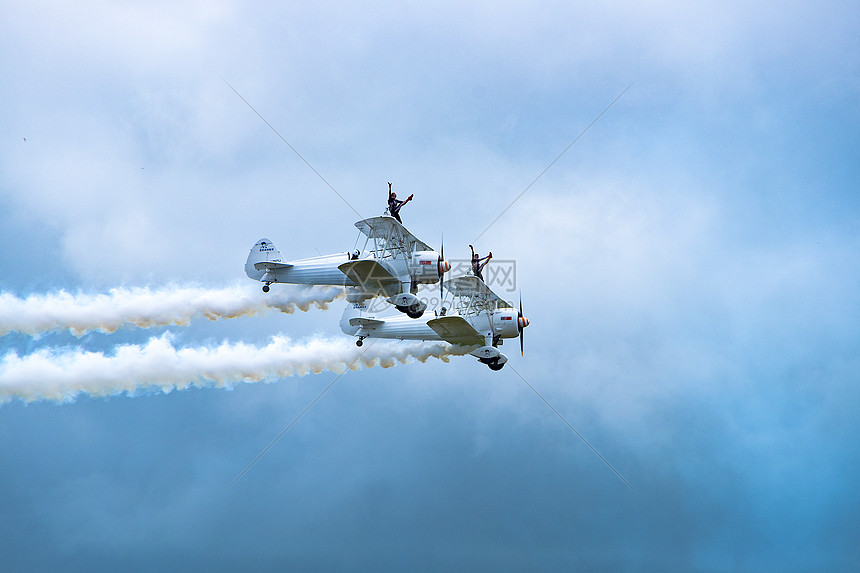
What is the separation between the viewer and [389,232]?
176 feet

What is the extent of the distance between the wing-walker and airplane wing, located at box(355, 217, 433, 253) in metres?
3.91

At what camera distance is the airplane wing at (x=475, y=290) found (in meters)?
57.2

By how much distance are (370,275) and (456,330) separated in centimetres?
558

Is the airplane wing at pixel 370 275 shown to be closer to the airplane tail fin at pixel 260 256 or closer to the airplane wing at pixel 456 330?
the airplane wing at pixel 456 330

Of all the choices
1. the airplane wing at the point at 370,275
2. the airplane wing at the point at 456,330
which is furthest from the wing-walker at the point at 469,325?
the airplane wing at the point at 370,275

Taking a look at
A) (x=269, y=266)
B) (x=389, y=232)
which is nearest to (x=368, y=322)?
(x=269, y=266)

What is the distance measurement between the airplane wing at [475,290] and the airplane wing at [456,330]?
2259 mm

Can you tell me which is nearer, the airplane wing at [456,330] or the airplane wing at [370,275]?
the airplane wing at [370,275]

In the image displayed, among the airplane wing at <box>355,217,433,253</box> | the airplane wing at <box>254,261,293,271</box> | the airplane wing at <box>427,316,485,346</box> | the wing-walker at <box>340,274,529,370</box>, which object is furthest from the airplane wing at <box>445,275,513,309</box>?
the airplane wing at <box>254,261,293,271</box>

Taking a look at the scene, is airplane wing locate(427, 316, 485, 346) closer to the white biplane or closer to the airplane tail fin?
the white biplane

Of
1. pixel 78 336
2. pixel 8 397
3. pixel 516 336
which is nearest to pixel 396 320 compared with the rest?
pixel 516 336

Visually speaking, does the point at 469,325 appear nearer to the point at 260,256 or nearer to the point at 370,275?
the point at 370,275

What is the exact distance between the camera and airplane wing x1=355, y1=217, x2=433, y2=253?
5328cm

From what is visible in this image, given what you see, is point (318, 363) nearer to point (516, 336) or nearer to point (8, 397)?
point (516, 336)
